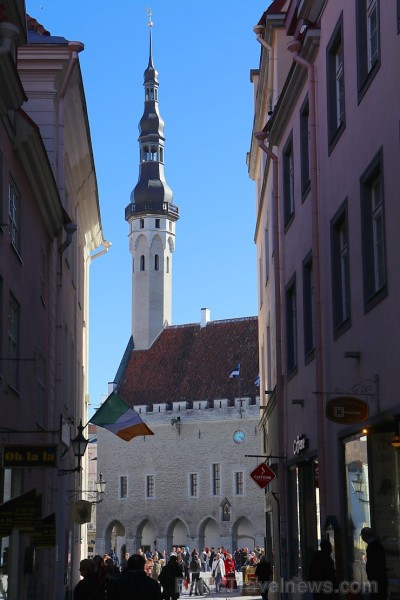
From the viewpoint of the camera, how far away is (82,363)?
33.6 m

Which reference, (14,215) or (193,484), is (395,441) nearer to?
(14,215)

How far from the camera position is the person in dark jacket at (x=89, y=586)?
446 inches

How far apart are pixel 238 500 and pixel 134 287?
24.5 meters

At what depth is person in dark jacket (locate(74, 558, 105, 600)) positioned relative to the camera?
1132 cm

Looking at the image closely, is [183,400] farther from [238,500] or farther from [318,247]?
[318,247]

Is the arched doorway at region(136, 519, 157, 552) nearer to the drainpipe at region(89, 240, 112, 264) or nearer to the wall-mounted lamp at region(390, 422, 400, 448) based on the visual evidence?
the drainpipe at region(89, 240, 112, 264)

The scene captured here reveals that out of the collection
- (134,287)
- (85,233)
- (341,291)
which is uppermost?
(134,287)

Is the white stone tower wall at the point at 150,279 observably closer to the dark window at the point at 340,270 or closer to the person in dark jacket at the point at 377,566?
the dark window at the point at 340,270

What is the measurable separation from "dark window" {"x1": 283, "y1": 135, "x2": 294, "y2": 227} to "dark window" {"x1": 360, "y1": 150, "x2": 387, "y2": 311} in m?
7.11

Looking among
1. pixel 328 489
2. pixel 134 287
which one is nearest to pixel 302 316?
pixel 328 489

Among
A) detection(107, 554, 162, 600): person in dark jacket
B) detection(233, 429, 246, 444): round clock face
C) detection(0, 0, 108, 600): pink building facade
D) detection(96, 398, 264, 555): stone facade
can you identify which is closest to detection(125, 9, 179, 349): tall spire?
detection(96, 398, 264, 555): stone facade

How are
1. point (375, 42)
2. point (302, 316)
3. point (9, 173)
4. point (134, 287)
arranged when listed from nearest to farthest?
point (375, 42) → point (9, 173) → point (302, 316) → point (134, 287)

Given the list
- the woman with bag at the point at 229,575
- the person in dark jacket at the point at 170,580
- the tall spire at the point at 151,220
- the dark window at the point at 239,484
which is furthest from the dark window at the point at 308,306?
the tall spire at the point at 151,220

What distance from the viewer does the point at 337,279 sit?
16281mm
